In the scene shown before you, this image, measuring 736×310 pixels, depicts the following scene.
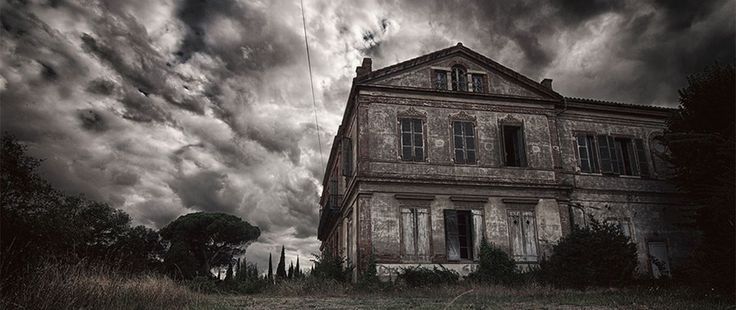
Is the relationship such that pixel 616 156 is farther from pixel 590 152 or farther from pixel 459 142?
pixel 459 142

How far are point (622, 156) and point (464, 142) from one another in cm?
740

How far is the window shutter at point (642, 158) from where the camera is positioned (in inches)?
781

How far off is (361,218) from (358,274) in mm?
1927

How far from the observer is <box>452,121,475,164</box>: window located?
59.0ft

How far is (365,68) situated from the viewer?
19391 mm

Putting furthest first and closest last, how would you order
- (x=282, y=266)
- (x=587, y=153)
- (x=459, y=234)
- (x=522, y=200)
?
(x=282, y=266) → (x=587, y=153) → (x=522, y=200) → (x=459, y=234)

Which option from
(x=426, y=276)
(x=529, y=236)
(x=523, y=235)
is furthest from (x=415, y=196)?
(x=529, y=236)

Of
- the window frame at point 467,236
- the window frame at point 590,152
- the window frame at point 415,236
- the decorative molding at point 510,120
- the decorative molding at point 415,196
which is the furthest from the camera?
the window frame at point 590,152

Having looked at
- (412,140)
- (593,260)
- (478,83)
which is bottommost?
(593,260)

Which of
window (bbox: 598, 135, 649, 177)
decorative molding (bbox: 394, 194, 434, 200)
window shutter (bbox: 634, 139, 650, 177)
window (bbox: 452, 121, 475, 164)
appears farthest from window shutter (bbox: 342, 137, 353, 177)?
window shutter (bbox: 634, 139, 650, 177)

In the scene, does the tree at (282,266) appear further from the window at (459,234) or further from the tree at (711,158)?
the tree at (711,158)

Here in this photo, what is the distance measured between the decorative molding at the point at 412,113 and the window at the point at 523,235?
4.98 m

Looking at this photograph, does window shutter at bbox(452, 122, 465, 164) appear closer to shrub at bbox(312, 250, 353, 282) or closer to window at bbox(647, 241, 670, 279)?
shrub at bbox(312, 250, 353, 282)

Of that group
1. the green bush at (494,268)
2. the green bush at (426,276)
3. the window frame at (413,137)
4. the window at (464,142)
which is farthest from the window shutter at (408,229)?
the window at (464,142)
